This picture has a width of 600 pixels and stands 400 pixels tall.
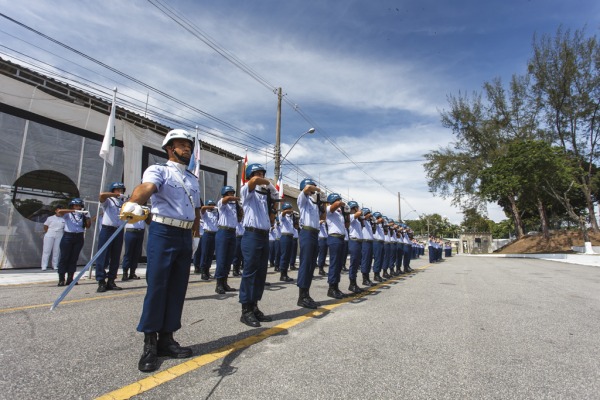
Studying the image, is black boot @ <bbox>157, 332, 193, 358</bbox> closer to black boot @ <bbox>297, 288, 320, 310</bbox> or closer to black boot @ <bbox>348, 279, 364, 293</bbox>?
black boot @ <bbox>297, 288, 320, 310</bbox>

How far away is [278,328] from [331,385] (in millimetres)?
1525

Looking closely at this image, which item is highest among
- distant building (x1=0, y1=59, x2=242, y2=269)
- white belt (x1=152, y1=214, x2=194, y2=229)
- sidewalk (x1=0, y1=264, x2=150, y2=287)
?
distant building (x1=0, y1=59, x2=242, y2=269)

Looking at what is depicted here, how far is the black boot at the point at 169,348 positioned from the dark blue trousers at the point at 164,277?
0.08 m

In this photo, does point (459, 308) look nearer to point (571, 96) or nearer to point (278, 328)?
point (278, 328)

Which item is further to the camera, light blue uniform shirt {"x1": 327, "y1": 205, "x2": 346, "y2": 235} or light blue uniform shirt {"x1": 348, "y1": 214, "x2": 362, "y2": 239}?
light blue uniform shirt {"x1": 348, "y1": 214, "x2": 362, "y2": 239}

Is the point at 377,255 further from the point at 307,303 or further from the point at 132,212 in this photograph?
the point at 132,212

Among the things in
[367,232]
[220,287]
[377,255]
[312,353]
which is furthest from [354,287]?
[312,353]

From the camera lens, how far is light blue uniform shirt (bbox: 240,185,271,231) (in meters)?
4.20

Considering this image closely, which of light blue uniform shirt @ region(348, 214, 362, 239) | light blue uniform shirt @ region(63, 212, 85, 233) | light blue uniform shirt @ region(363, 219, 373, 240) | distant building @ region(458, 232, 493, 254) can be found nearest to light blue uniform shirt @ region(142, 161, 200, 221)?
light blue uniform shirt @ region(348, 214, 362, 239)

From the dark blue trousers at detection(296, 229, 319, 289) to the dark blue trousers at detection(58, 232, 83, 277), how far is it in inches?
194

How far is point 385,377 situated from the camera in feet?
7.85

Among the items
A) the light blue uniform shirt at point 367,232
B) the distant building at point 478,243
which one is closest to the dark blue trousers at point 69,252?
the light blue uniform shirt at point 367,232

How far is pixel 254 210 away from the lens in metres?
4.27

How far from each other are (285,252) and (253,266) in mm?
5462
